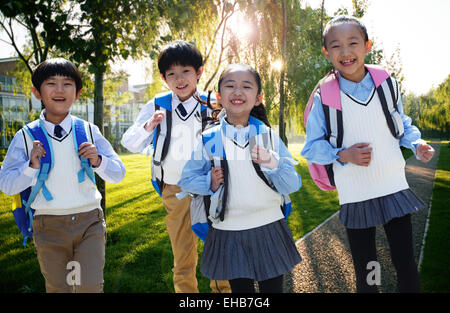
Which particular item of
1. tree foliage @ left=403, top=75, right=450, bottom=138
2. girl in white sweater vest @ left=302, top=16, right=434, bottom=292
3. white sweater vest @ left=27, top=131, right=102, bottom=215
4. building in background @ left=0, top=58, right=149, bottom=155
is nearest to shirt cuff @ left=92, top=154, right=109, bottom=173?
white sweater vest @ left=27, top=131, right=102, bottom=215

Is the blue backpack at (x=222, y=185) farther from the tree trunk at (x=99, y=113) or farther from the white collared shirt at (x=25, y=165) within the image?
the tree trunk at (x=99, y=113)

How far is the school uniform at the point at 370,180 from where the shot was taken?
2057 mm

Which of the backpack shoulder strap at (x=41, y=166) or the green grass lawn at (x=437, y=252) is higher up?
the backpack shoulder strap at (x=41, y=166)

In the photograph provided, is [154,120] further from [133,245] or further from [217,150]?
[133,245]

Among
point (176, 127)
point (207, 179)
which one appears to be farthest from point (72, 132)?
point (207, 179)

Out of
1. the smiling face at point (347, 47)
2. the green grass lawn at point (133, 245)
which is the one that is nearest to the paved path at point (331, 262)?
the green grass lawn at point (133, 245)

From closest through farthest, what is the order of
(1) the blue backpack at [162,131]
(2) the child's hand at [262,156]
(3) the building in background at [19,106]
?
(2) the child's hand at [262,156] → (1) the blue backpack at [162,131] → (3) the building in background at [19,106]

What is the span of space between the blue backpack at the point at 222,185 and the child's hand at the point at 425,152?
867mm

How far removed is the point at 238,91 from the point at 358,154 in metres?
0.84

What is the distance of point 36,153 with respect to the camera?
216 centimetres

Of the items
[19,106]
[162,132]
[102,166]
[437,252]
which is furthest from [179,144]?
[19,106]

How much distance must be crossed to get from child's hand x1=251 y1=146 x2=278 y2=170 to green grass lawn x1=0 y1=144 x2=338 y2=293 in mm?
1899

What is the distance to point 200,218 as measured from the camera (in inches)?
86.9

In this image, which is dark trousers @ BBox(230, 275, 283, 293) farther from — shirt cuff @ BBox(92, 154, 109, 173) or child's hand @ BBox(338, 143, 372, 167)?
shirt cuff @ BBox(92, 154, 109, 173)
